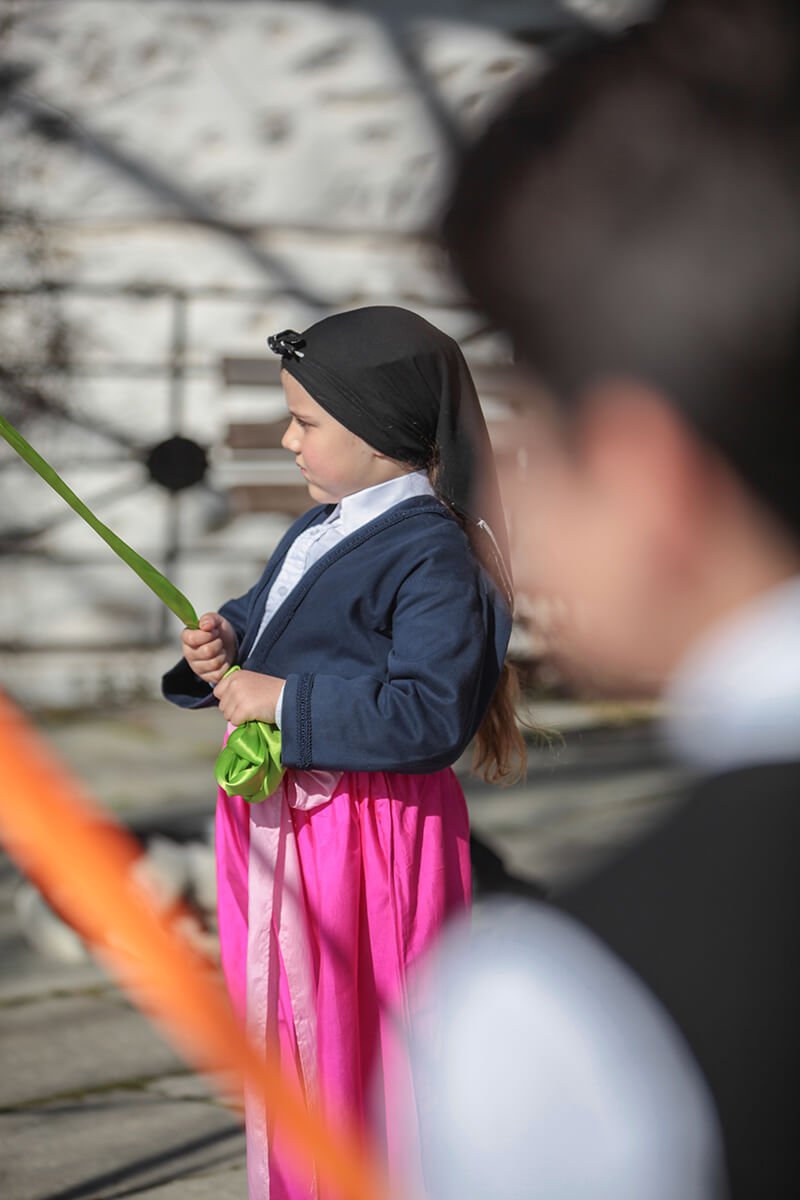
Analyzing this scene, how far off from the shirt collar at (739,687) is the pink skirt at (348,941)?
8.47 feet

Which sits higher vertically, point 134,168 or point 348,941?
point 348,941

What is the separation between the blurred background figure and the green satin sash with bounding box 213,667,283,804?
86cm

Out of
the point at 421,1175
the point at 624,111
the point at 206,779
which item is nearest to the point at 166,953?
the point at 421,1175

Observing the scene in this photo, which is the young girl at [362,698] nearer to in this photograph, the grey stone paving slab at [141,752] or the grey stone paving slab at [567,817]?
the grey stone paving slab at [567,817]

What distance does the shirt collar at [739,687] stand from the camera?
4090mm

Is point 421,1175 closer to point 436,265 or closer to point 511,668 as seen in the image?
point 511,668

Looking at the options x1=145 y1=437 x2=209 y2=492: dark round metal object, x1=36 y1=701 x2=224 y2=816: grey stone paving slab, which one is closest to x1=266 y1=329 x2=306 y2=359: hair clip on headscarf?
x1=36 y1=701 x2=224 y2=816: grey stone paving slab

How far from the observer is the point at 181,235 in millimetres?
4039

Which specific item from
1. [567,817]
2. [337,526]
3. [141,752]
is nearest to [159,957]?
[337,526]

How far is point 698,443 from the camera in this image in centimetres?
412

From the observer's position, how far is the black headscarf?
4.66 feet

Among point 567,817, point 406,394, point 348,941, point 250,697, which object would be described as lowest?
point 567,817

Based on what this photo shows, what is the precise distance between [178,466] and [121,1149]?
8.24 feet

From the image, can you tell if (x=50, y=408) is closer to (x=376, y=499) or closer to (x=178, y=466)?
(x=178, y=466)
